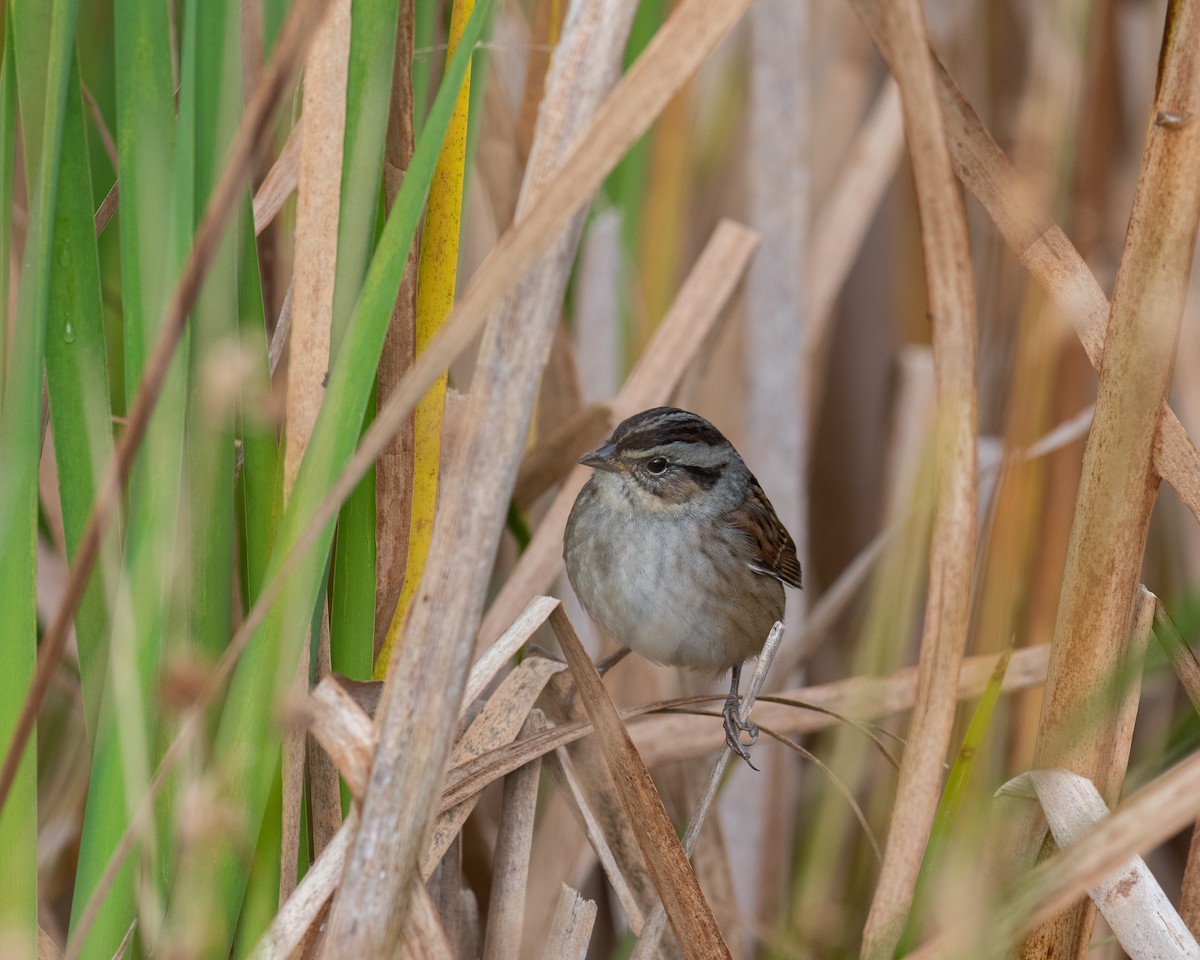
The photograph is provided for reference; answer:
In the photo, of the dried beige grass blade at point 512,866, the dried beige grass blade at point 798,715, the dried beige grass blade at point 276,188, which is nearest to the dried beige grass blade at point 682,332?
the dried beige grass blade at point 798,715

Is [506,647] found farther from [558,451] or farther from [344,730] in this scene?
[558,451]

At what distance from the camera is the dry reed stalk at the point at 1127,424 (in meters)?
1.19

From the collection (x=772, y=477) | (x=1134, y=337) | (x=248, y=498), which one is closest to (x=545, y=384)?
(x=772, y=477)

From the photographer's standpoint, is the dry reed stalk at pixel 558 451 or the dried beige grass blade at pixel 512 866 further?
the dry reed stalk at pixel 558 451

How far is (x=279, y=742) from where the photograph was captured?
1.21 metres

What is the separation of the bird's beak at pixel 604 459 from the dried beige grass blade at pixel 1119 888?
3.35 feet

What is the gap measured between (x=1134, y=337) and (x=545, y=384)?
139 centimetres

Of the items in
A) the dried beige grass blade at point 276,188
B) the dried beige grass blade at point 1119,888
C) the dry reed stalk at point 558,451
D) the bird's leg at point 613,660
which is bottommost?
the bird's leg at point 613,660

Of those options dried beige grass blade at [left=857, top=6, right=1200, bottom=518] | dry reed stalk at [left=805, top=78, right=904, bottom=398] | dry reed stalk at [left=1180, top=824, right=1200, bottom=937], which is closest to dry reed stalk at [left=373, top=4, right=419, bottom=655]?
dried beige grass blade at [left=857, top=6, right=1200, bottom=518]

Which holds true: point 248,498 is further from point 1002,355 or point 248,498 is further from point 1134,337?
point 1002,355

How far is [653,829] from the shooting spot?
57.7 inches

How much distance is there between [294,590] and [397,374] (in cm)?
33

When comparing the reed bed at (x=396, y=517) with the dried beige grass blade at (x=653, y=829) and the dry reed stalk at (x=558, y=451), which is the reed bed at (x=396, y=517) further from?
the dry reed stalk at (x=558, y=451)

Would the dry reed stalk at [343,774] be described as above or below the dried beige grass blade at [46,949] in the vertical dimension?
above
